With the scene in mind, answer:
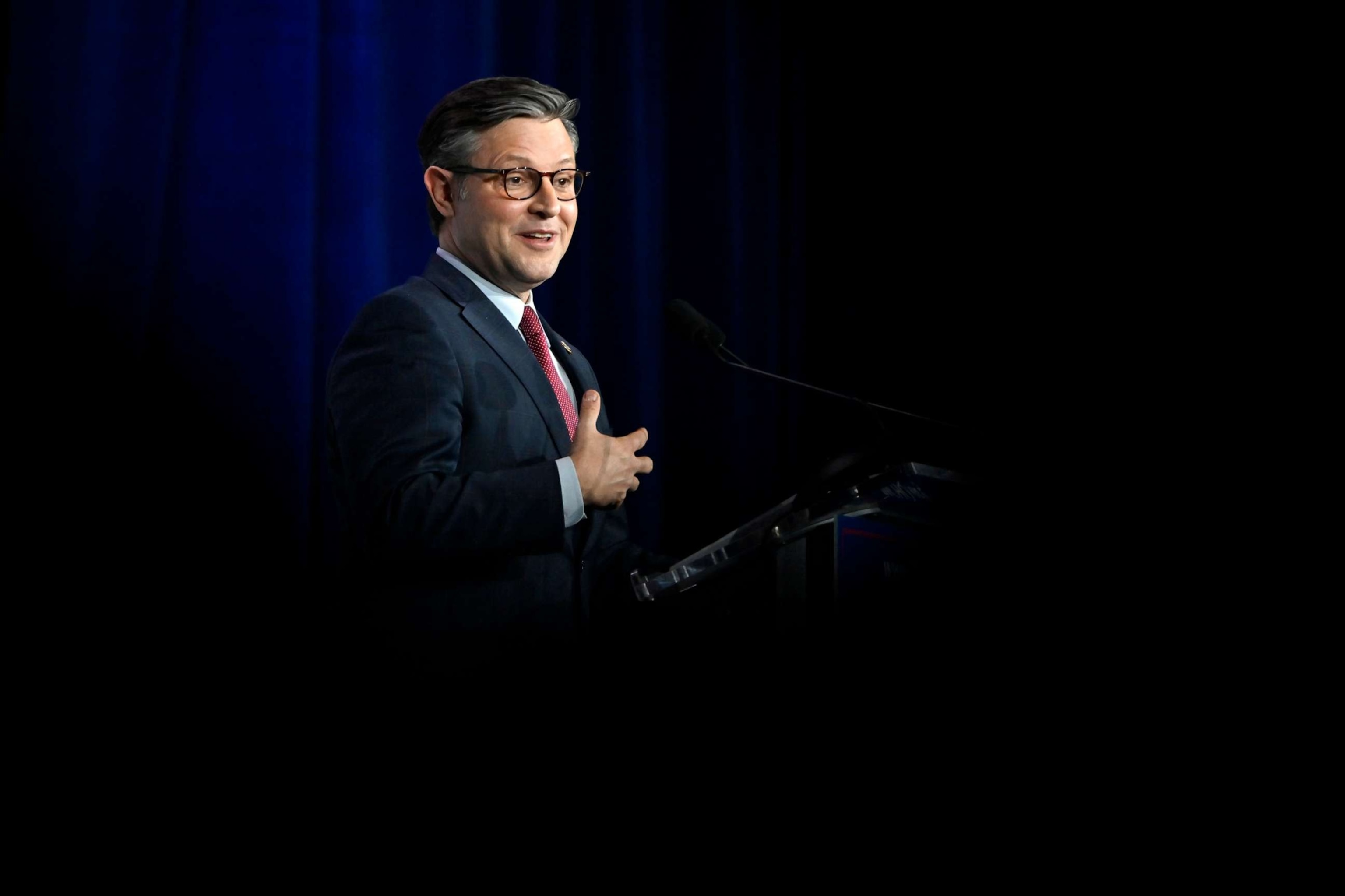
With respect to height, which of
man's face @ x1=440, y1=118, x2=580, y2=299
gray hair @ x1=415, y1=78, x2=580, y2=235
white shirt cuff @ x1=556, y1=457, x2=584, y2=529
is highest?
gray hair @ x1=415, y1=78, x2=580, y2=235

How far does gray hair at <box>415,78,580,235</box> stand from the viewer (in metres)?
1.57

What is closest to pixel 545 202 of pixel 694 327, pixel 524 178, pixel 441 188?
pixel 524 178

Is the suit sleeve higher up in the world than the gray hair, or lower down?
lower down

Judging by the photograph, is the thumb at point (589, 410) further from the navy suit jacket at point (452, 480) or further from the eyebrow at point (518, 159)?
the eyebrow at point (518, 159)

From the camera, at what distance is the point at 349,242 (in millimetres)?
1936

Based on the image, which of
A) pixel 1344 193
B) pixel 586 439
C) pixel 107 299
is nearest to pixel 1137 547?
pixel 586 439

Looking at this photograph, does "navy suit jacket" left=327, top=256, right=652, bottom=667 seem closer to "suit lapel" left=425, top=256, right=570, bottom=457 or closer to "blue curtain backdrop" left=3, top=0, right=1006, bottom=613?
"suit lapel" left=425, top=256, right=570, bottom=457

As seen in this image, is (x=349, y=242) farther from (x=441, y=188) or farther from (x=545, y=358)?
(x=545, y=358)

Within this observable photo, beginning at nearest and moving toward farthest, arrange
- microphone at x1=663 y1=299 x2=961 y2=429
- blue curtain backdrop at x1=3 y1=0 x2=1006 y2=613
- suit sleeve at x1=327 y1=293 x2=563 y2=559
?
1. suit sleeve at x1=327 y1=293 x2=563 y2=559
2. microphone at x1=663 y1=299 x2=961 y2=429
3. blue curtain backdrop at x1=3 y1=0 x2=1006 y2=613

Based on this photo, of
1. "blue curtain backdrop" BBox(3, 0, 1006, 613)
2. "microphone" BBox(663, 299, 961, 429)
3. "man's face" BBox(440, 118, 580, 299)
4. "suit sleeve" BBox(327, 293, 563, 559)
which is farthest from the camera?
"blue curtain backdrop" BBox(3, 0, 1006, 613)

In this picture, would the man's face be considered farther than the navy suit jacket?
Yes

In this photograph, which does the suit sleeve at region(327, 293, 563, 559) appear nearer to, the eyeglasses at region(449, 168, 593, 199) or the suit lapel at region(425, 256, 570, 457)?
the suit lapel at region(425, 256, 570, 457)

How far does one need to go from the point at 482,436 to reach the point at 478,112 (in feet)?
1.72

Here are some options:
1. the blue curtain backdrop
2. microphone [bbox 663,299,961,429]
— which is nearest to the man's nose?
microphone [bbox 663,299,961,429]
